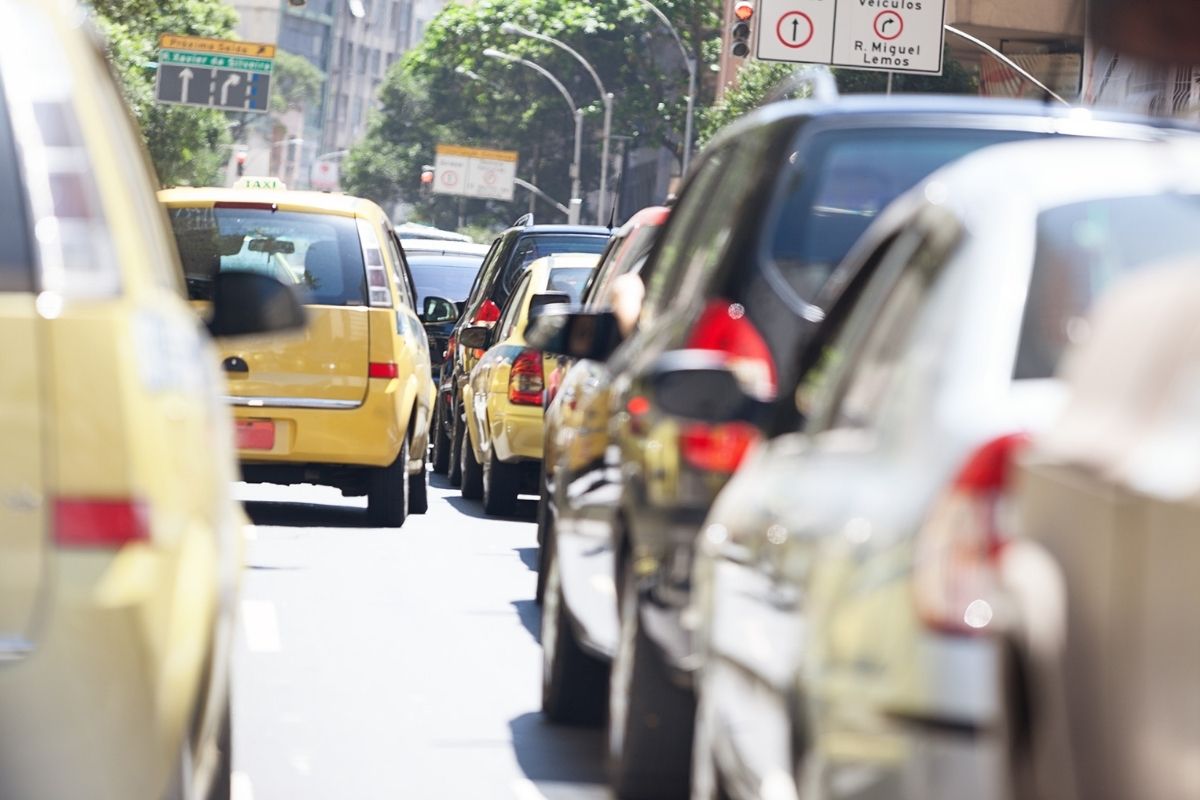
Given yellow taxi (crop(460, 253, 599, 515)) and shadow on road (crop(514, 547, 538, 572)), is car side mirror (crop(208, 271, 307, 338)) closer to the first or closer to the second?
shadow on road (crop(514, 547, 538, 572))

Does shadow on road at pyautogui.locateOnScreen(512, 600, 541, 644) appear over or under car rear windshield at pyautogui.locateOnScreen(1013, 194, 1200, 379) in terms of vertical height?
under

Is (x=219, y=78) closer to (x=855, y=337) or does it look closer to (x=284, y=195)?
(x=284, y=195)

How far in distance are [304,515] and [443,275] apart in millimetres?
10871

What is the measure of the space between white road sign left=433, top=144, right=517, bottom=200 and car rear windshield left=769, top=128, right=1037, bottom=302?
98.8 metres

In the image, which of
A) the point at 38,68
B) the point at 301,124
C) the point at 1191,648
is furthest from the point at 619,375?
the point at 301,124

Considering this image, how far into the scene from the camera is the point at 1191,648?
104 inches

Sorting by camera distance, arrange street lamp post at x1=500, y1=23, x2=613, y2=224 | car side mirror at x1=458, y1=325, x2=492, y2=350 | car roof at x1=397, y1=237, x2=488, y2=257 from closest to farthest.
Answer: car side mirror at x1=458, y1=325, x2=492, y2=350 < car roof at x1=397, y1=237, x2=488, y2=257 < street lamp post at x1=500, y1=23, x2=613, y2=224

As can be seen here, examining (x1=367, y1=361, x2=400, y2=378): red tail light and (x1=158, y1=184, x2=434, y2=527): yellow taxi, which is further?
(x1=367, y1=361, x2=400, y2=378): red tail light

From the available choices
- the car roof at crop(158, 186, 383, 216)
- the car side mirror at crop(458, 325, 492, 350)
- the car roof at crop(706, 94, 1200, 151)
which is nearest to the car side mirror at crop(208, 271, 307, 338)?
the car roof at crop(706, 94, 1200, 151)

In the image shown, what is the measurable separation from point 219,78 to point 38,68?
57.0 m

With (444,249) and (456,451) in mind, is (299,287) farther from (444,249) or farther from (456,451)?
(444,249)

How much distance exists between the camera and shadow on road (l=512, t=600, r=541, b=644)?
1010 cm

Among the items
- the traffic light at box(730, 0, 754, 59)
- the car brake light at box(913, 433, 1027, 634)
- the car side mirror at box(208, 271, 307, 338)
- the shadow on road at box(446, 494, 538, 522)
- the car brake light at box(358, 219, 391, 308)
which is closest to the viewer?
the car brake light at box(913, 433, 1027, 634)

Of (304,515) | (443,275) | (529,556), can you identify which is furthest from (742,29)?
(529,556)
